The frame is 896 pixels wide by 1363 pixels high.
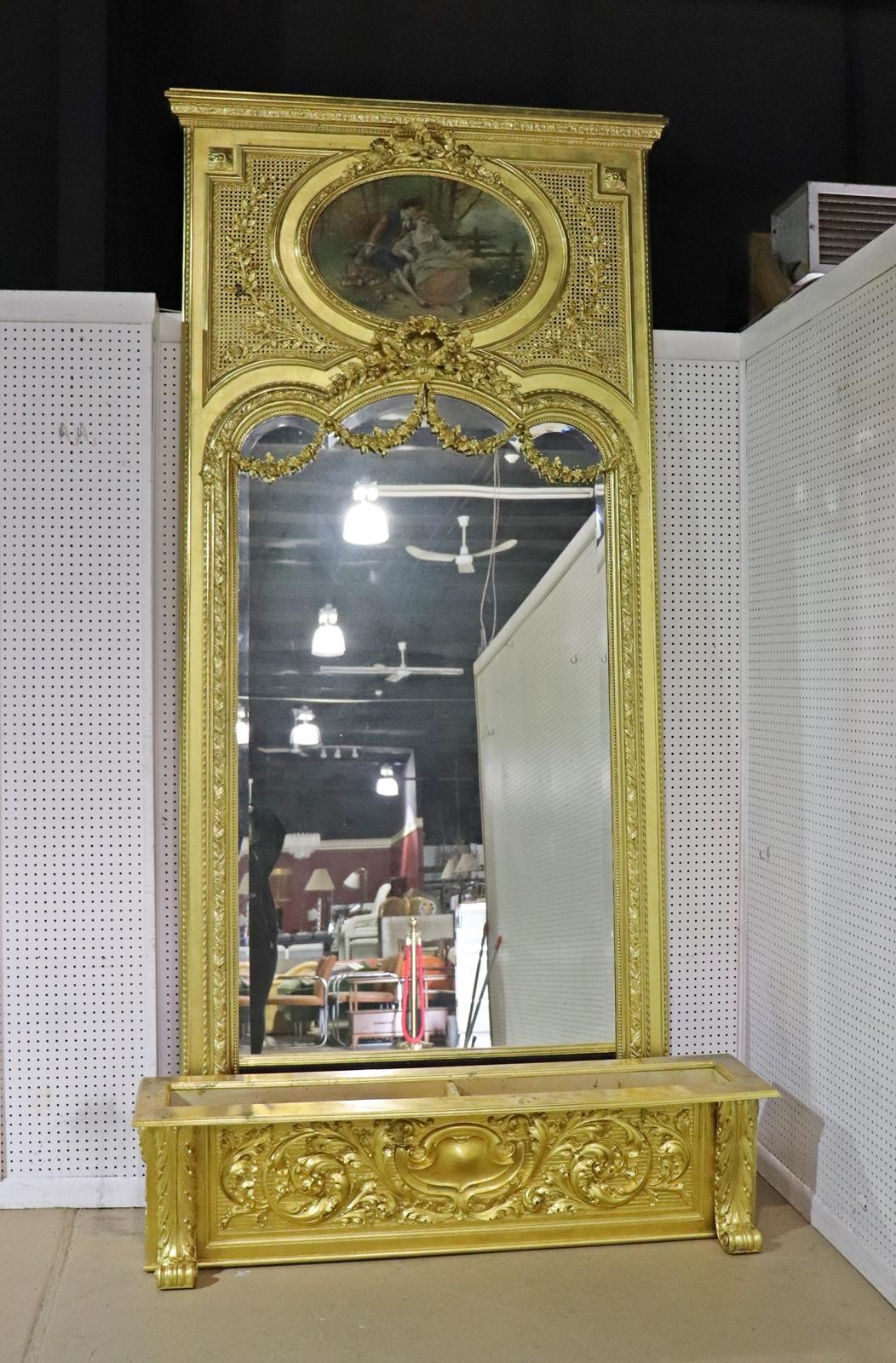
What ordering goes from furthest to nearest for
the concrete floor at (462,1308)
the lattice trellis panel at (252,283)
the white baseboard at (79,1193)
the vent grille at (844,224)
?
the vent grille at (844,224) < the lattice trellis panel at (252,283) < the white baseboard at (79,1193) < the concrete floor at (462,1308)

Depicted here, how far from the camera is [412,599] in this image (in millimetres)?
3631

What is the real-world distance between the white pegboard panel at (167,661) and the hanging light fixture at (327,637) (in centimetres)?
43

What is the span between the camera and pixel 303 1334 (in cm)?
282

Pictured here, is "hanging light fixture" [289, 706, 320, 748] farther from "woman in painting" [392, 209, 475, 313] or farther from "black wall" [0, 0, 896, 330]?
"black wall" [0, 0, 896, 330]

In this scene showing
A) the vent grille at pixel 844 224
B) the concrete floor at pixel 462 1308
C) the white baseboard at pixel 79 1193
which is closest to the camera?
the concrete floor at pixel 462 1308

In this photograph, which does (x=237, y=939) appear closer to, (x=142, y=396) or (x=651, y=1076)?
(x=651, y=1076)

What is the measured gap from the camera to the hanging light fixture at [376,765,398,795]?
3.59 meters

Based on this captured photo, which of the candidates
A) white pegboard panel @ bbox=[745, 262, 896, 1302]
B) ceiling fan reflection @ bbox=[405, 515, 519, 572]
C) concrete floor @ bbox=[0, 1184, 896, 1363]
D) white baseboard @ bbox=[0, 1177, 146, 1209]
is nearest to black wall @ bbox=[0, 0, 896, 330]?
white pegboard panel @ bbox=[745, 262, 896, 1302]

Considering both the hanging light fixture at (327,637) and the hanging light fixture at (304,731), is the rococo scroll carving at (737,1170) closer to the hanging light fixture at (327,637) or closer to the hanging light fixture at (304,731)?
the hanging light fixture at (304,731)

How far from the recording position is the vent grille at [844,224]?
3.73 meters

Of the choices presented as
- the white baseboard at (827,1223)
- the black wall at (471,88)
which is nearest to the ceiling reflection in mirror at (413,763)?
the white baseboard at (827,1223)

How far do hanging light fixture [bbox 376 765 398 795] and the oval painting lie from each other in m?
1.40

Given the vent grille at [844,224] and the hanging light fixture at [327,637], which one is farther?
the vent grille at [844,224]

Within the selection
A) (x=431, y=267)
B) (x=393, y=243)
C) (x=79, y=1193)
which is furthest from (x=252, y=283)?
(x=79, y=1193)
